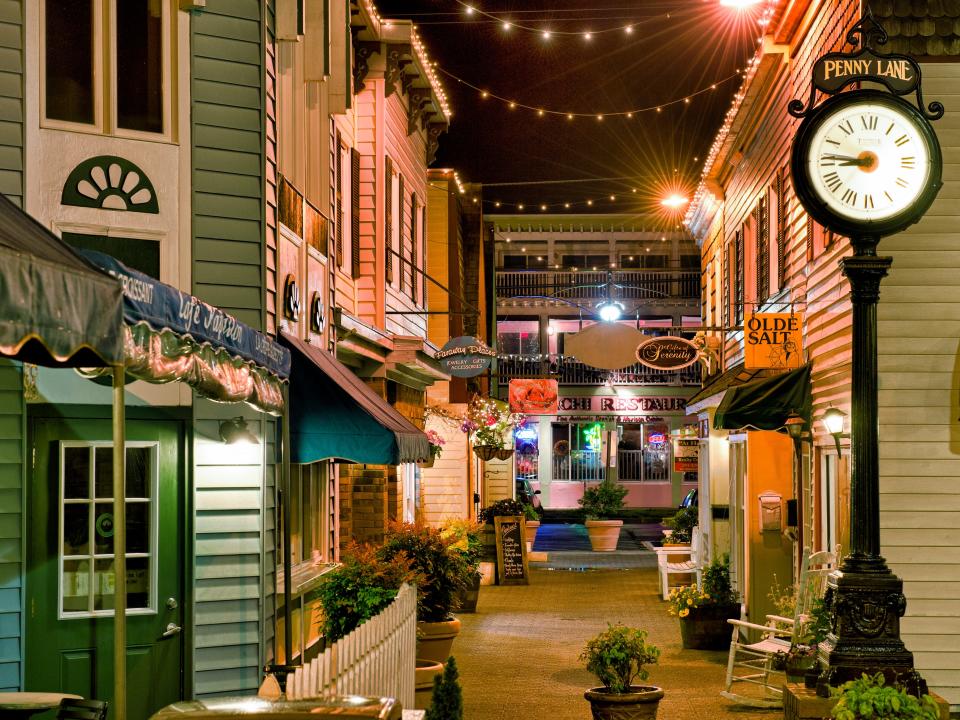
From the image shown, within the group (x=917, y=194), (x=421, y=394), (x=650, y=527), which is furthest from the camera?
(x=650, y=527)

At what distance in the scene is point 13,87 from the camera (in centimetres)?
903

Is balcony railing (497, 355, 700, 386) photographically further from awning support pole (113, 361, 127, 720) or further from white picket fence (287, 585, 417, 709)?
awning support pole (113, 361, 127, 720)

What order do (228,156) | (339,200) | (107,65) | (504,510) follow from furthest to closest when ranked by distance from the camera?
(504,510), (339,200), (228,156), (107,65)

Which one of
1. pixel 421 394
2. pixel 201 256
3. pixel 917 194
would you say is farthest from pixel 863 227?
pixel 421 394

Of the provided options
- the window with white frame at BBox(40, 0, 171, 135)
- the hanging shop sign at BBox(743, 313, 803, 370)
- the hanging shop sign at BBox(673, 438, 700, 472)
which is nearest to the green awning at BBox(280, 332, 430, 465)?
the window with white frame at BBox(40, 0, 171, 135)

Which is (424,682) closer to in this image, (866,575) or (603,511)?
(866,575)

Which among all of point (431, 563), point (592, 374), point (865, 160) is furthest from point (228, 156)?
point (592, 374)

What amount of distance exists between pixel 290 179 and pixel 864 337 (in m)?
6.16

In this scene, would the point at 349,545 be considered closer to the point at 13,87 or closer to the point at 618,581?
the point at 13,87

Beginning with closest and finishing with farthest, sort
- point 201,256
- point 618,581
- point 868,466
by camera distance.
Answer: point 868,466 < point 201,256 < point 618,581

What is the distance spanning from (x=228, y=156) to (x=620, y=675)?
5.07 metres

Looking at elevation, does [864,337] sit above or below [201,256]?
below

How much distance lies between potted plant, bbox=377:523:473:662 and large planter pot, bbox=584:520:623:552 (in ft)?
68.6

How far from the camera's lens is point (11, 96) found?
9031 millimetres
